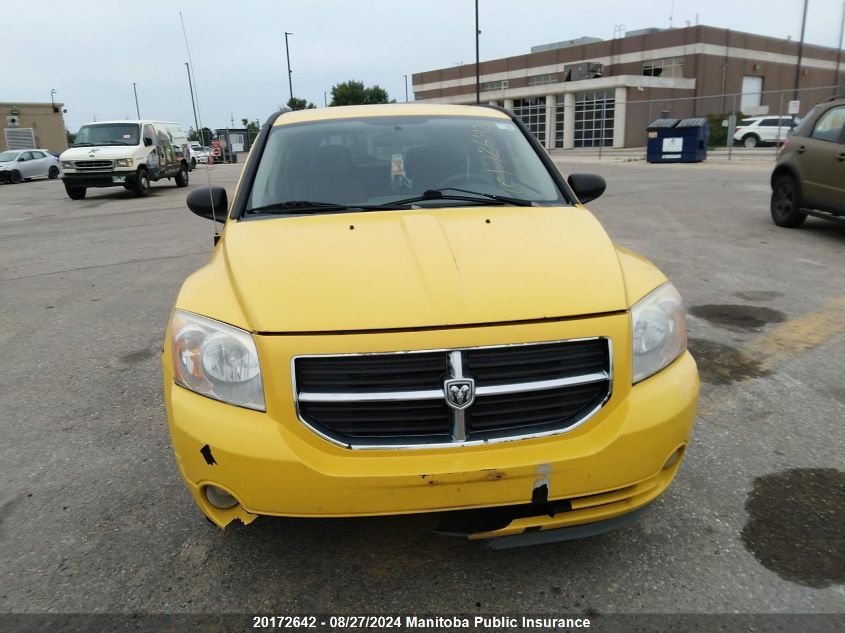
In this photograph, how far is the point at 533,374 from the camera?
7.03 ft

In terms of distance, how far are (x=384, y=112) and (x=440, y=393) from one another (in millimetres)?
A: 2388

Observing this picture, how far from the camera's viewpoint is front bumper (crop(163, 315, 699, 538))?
6.76 feet

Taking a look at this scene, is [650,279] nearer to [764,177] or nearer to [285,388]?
[285,388]

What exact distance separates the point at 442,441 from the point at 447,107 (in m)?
2.71

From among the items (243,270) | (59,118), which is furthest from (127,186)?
(59,118)

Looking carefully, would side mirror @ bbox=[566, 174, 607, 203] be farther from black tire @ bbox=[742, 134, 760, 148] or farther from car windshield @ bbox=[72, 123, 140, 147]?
black tire @ bbox=[742, 134, 760, 148]

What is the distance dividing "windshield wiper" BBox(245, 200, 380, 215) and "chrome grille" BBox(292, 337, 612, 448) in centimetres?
123

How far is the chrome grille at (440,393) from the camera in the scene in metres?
2.08

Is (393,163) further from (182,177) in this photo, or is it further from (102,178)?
(182,177)

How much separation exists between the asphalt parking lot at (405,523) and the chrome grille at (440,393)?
0.49m

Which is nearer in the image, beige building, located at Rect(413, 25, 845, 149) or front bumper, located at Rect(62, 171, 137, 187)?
front bumper, located at Rect(62, 171, 137, 187)

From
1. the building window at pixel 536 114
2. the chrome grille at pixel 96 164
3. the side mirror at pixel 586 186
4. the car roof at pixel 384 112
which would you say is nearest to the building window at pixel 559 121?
the building window at pixel 536 114

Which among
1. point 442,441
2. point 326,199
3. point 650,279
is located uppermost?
point 326,199

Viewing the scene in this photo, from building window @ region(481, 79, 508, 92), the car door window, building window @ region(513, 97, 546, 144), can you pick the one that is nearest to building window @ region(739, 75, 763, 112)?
building window @ region(513, 97, 546, 144)
